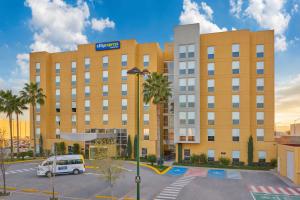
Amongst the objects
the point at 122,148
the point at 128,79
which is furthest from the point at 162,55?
the point at 122,148

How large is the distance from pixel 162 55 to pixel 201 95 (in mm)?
13642

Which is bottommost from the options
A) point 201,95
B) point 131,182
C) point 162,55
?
point 131,182

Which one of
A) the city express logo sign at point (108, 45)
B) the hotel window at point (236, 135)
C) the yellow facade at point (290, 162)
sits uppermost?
the city express logo sign at point (108, 45)

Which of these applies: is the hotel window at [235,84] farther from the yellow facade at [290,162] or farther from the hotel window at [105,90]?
the hotel window at [105,90]

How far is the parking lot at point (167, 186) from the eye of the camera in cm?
2097

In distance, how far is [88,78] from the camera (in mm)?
47125

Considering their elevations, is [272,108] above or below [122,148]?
above

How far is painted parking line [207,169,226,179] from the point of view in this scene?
29250 millimetres

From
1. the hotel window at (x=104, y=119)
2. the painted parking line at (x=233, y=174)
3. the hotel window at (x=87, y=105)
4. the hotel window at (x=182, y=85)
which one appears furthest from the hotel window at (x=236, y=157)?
the hotel window at (x=87, y=105)

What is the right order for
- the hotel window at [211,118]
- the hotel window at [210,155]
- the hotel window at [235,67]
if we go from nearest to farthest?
the hotel window at [235,67] → the hotel window at [210,155] → the hotel window at [211,118]

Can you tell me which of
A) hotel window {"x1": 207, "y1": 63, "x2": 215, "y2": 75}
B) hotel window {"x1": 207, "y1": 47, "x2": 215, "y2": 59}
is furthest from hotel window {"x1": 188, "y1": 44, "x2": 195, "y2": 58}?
hotel window {"x1": 207, "y1": 63, "x2": 215, "y2": 75}

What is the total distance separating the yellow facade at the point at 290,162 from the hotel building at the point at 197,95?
6.93 metres

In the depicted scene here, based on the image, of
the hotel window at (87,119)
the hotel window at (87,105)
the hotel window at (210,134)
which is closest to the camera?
the hotel window at (210,134)

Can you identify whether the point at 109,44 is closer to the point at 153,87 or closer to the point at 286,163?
the point at 153,87
